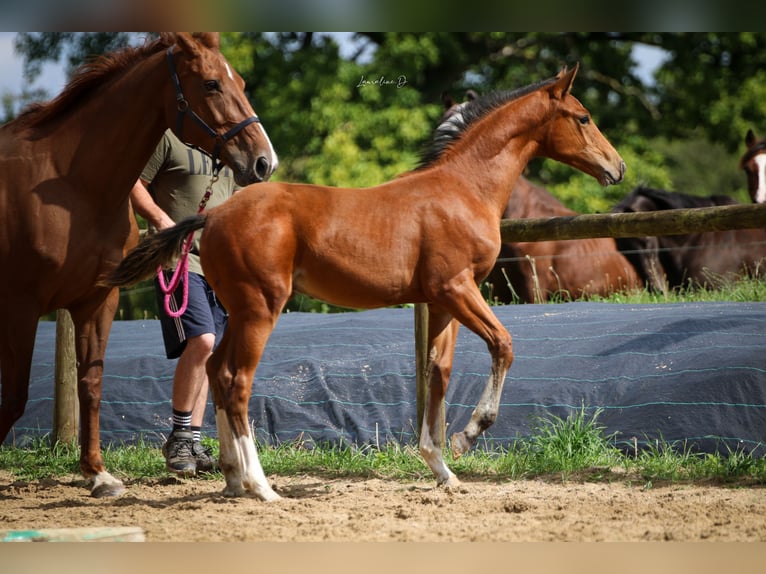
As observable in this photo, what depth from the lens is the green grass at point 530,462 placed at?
4.30 m

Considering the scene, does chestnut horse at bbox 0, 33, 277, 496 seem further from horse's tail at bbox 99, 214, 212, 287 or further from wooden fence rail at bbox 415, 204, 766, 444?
wooden fence rail at bbox 415, 204, 766, 444

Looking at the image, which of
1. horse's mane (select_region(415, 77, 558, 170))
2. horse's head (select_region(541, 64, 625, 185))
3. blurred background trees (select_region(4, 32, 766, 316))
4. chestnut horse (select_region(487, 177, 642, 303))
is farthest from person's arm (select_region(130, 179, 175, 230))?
A: blurred background trees (select_region(4, 32, 766, 316))

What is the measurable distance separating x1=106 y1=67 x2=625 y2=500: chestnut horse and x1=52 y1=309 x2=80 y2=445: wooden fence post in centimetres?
197

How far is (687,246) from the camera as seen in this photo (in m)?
10.1

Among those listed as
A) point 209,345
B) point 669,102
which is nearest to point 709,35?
point 669,102

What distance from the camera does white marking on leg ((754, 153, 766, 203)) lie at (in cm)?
974

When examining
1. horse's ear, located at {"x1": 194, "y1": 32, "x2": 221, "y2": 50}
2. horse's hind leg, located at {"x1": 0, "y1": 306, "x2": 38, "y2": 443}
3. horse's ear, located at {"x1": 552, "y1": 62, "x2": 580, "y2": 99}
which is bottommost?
horse's hind leg, located at {"x1": 0, "y1": 306, "x2": 38, "y2": 443}

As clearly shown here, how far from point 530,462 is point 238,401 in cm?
168

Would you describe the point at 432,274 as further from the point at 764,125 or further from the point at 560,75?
the point at 764,125

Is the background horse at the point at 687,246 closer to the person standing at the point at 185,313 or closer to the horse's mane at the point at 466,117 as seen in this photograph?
the horse's mane at the point at 466,117

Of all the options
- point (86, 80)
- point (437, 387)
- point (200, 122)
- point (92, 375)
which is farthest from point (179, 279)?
point (437, 387)

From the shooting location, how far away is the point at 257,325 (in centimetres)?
380

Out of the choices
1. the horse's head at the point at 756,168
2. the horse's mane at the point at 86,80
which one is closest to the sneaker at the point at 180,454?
the horse's mane at the point at 86,80

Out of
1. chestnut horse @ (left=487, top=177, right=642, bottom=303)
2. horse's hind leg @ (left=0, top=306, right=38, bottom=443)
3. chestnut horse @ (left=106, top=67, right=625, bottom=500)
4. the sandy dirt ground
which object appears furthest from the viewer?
chestnut horse @ (left=487, top=177, right=642, bottom=303)
